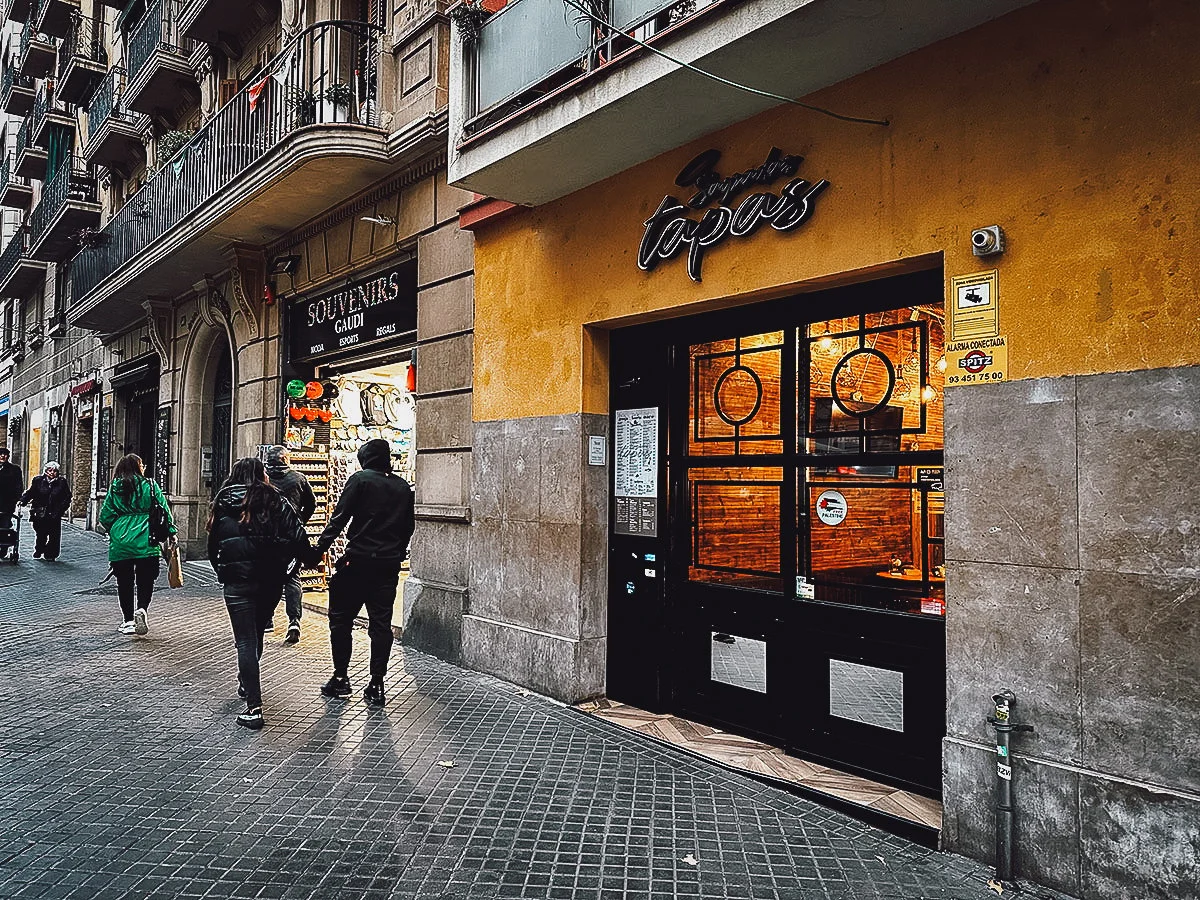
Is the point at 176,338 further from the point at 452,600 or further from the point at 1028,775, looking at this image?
the point at 1028,775

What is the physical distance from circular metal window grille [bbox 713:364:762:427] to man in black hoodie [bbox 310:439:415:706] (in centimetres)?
259

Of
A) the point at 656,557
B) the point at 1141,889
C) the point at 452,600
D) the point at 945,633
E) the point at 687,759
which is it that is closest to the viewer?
the point at 1141,889

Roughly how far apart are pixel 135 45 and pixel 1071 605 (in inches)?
787

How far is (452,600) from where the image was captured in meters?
8.32

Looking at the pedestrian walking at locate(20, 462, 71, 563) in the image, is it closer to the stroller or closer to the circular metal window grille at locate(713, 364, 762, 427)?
the stroller

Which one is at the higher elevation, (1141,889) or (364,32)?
(364,32)

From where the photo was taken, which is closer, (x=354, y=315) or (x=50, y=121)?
(x=354, y=315)

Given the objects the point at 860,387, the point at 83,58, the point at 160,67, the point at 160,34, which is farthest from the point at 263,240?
the point at 83,58

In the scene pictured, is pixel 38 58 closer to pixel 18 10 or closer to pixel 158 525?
pixel 18 10

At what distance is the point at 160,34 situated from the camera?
15930mm

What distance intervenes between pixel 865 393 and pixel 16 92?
35.1 meters

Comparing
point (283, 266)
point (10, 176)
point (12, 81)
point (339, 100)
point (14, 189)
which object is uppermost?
point (12, 81)

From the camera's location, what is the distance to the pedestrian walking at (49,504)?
51.0 ft

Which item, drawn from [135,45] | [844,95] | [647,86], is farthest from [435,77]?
[135,45]
